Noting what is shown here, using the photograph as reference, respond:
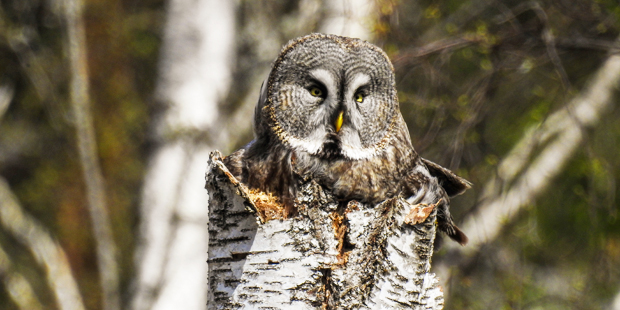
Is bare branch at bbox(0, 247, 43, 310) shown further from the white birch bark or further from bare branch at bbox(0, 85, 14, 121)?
the white birch bark

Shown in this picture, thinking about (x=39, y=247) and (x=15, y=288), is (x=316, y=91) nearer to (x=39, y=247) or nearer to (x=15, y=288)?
(x=39, y=247)

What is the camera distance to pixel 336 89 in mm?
2273

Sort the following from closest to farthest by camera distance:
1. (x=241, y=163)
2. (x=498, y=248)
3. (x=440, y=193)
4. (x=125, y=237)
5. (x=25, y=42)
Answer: (x=241, y=163)
(x=440, y=193)
(x=498, y=248)
(x=25, y=42)
(x=125, y=237)

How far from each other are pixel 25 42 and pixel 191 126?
2.39 metres

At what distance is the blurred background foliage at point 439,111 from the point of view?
3.82 meters

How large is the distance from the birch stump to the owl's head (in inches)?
22.8

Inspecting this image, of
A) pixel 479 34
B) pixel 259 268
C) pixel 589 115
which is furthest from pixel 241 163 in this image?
pixel 589 115

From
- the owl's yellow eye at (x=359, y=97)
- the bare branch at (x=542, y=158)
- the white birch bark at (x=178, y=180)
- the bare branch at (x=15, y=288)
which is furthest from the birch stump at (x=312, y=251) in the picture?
the bare branch at (x=15, y=288)

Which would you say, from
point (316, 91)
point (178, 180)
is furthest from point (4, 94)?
point (316, 91)

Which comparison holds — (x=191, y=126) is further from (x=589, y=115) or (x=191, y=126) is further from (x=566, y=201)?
(x=566, y=201)

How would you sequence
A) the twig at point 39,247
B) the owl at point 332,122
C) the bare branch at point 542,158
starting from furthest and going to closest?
the twig at point 39,247, the bare branch at point 542,158, the owl at point 332,122

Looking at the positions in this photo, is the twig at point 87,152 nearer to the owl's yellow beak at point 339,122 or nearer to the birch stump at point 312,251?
the owl's yellow beak at point 339,122

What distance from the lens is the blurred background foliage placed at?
3820 millimetres

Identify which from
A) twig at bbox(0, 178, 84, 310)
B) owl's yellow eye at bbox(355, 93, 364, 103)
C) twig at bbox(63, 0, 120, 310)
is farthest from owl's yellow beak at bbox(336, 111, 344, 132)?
twig at bbox(0, 178, 84, 310)
